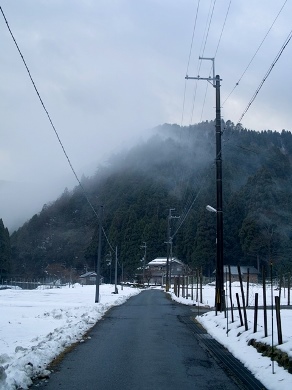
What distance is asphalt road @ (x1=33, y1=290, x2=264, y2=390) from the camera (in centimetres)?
830

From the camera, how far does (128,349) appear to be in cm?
1234

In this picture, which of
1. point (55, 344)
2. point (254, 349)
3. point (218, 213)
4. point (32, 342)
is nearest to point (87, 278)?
point (218, 213)

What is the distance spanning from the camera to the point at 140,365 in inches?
397

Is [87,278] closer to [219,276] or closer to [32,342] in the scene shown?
[219,276]

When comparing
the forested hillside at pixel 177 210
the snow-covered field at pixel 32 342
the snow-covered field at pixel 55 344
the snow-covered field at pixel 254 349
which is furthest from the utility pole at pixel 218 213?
the forested hillside at pixel 177 210

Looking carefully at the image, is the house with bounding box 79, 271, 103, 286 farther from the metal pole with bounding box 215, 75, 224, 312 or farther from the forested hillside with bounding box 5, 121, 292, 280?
the metal pole with bounding box 215, 75, 224, 312

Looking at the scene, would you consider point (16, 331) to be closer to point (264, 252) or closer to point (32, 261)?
point (264, 252)

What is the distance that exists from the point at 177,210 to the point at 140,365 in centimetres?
9187

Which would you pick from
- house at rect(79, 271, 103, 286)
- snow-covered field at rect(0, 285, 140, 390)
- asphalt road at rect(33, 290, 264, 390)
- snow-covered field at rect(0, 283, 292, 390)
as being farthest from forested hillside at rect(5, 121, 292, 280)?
asphalt road at rect(33, 290, 264, 390)

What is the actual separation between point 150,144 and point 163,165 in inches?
1208

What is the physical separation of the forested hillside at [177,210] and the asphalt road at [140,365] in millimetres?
37302

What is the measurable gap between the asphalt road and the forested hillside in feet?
122

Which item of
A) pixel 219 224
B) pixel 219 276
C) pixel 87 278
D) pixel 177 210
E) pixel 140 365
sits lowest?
pixel 140 365

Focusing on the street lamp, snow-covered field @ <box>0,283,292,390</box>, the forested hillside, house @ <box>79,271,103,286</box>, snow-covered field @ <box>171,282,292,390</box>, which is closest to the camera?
snow-covered field @ <box>0,283,292,390</box>
